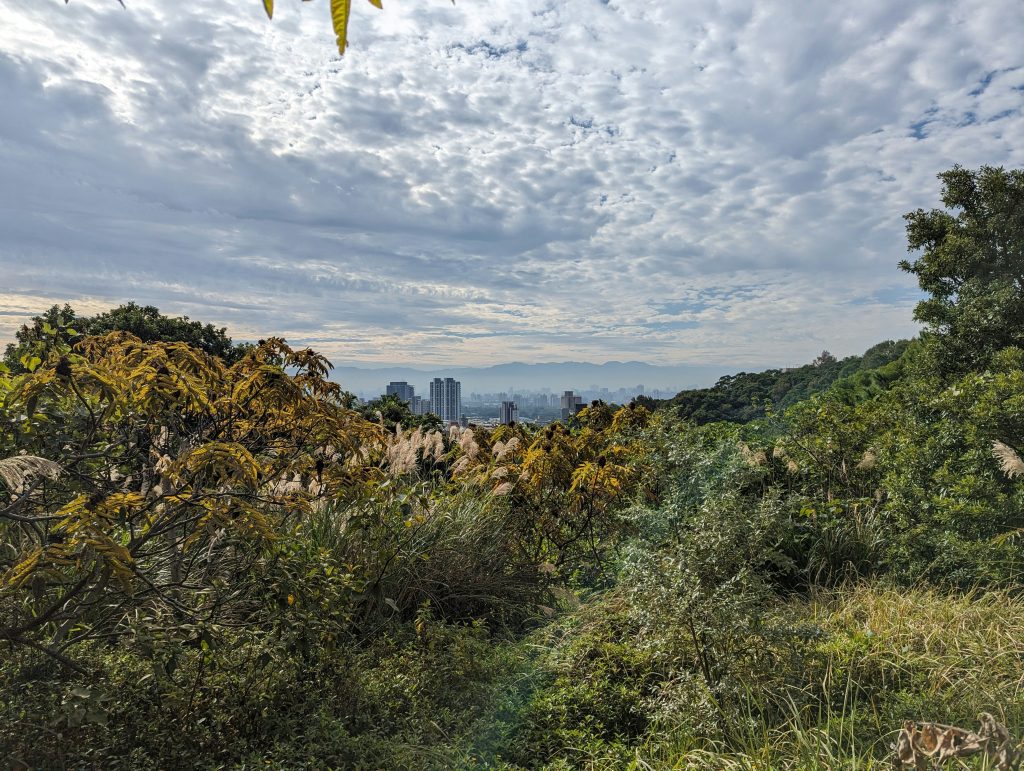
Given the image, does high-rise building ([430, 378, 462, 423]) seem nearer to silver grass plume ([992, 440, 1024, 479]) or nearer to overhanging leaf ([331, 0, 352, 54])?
silver grass plume ([992, 440, 1024, 479])

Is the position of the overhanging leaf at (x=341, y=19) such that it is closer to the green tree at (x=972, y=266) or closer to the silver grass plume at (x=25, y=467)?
the silver grass plume at (x=25, y=467)

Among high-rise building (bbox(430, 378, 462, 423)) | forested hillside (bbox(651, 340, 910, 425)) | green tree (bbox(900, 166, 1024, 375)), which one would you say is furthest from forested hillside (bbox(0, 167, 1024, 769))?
high-rise building (bbox(430, 378, 462, 423))

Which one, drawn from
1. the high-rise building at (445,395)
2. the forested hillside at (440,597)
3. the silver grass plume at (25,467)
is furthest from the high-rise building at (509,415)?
the high-rise building at (445,395)

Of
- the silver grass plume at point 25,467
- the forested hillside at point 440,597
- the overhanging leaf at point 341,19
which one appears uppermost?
the overhanging leaf at point 341,19

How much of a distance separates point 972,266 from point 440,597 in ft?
53.0

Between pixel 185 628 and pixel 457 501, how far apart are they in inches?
128

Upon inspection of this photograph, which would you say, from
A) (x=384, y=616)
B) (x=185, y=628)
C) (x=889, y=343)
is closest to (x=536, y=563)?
(x=384, y=616)

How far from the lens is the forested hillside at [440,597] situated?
2.67 m

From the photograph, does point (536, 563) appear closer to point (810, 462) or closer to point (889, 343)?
point (810, 462)

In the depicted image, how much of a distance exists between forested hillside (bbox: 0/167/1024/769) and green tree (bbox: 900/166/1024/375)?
23.8 feet

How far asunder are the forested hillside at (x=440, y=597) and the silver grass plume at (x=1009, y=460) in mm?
36

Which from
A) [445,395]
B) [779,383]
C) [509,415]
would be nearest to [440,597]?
[509,415]

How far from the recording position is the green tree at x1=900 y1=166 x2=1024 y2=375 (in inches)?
483

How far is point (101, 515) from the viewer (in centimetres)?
241
